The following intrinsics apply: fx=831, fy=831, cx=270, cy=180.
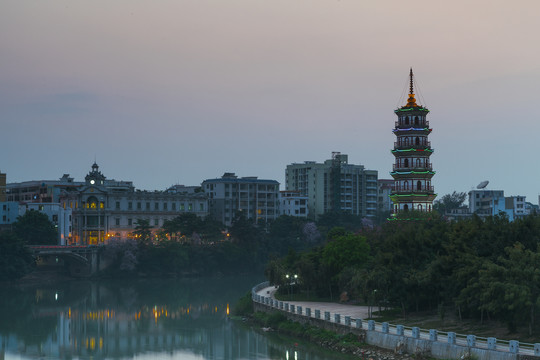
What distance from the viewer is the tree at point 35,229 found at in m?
110

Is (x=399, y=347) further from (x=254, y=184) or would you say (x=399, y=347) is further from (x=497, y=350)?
(x=254, y=184)

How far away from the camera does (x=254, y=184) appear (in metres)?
150

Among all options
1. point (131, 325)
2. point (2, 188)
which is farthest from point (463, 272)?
point (2, 188)

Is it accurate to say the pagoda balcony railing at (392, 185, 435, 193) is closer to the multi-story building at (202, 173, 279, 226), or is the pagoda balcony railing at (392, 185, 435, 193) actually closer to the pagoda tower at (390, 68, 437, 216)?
the pagoda tower at (390, 68, 437, 216)

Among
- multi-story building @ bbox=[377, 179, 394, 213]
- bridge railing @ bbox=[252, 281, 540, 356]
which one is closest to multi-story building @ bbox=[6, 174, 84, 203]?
multi-story building @ bbox=[377, 179, 394, 213]

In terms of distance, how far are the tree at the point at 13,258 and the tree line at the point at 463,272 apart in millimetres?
49589

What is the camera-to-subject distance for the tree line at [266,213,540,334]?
4016cm

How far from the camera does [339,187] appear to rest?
534 feet

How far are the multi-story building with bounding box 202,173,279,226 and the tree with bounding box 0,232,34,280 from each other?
49.9 metres

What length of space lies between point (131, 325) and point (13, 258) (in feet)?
122

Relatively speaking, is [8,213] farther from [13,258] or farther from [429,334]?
[429,334]

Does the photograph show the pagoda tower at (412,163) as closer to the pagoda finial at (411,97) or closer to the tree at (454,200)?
the pagoda finial at (411,97)

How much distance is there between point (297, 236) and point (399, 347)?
91.6 meters

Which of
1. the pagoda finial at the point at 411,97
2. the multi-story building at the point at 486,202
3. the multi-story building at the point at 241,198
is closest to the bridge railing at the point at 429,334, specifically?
the pagoda finial at the point at 411,97
